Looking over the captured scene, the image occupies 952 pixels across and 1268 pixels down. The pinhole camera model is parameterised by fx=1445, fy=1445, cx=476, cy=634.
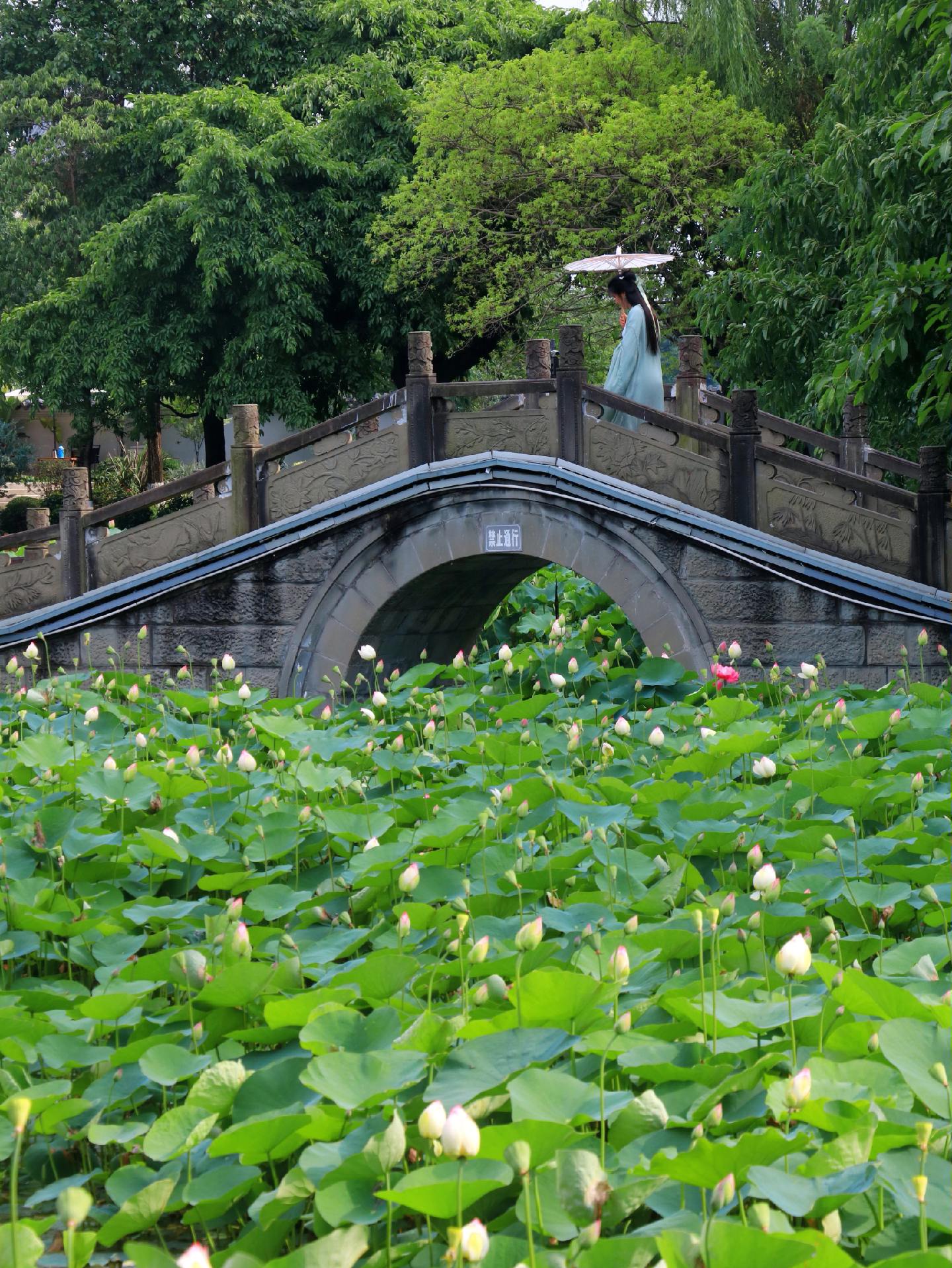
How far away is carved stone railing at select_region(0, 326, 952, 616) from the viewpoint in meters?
9.31

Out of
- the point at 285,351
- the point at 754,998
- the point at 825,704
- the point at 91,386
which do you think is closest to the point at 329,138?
the point at 285,351

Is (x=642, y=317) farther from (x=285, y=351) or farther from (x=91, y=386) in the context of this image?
(x=91, y=386)

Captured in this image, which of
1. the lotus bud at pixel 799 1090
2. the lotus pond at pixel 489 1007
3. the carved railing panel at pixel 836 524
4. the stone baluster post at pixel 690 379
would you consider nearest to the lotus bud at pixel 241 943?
the lotus pond at pixel 489 1007

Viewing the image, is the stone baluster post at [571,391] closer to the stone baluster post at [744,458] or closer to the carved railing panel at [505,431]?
the carved railing panel at [505,431]

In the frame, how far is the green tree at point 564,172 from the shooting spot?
17453mm

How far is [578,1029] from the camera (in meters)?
2.60

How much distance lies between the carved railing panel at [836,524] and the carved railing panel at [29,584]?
17.6ft

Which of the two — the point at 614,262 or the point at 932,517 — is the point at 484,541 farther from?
the point at 932,517

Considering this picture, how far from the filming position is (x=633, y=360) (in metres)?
10.3

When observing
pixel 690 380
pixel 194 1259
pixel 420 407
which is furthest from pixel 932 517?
pixel 194 1259

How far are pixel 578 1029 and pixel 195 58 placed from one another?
2370 centimetres

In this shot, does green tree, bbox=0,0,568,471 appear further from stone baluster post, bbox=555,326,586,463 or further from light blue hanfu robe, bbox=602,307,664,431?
stone baluster post, bbox=555,326,586,463

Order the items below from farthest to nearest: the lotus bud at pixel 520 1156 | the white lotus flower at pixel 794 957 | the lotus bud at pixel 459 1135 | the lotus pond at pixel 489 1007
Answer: the white lotus flower at pixel 794 957 → the lotus pond at pixel 489 1007 → the lotus bud at pixel 520 1156 → the lotus bud at pixel 459 1135

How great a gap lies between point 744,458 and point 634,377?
1228 millimetres
